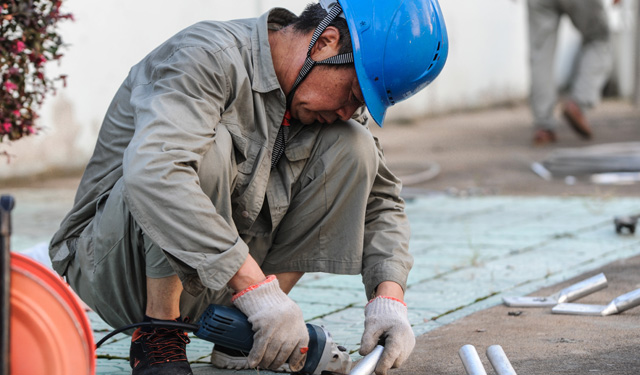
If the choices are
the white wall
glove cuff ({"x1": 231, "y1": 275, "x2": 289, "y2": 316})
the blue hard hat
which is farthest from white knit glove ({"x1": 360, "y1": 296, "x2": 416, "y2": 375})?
the white wall

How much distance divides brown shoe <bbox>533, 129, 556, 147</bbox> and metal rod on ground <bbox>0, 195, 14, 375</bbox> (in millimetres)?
8093

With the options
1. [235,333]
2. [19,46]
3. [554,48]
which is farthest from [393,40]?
[554,48]

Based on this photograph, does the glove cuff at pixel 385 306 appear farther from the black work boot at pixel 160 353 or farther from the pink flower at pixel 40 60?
the pink flower at pixel 40 60

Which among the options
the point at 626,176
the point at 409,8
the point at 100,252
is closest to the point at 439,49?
the point at 409,8

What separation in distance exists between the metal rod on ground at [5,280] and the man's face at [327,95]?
1.12 m

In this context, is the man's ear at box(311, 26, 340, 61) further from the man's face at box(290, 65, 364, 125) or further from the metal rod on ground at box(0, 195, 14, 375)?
the metal rod on ground at box(0, 195, 14, 375)

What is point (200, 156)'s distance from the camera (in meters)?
2.29

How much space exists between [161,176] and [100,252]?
0.47m

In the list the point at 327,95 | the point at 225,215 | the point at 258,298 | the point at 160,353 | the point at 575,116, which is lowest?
the point at 575,116

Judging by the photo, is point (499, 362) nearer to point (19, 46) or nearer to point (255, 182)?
point (255, 182)

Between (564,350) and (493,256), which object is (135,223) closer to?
(564,350)

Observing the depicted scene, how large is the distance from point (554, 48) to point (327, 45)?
268 inches

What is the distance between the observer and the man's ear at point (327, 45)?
2537 millimetres

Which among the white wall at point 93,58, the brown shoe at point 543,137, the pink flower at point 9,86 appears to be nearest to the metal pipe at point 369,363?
the pink flower at point 9,86
